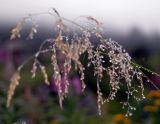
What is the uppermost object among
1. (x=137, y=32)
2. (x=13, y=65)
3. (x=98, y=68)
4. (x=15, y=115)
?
(x=98, y=68)

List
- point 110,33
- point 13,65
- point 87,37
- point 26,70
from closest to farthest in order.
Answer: point 87,37 < point 13,65 < point 26,70 < point 110,33

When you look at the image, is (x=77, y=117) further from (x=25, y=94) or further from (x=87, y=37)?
(x=87, y=37)

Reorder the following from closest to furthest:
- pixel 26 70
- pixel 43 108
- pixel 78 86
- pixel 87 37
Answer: pixel 87 37
pixel 43 108
pixel 78 86
pixel 26 70

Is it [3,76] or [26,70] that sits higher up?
[3,76]

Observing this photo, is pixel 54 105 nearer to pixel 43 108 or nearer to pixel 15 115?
pixel 43 108

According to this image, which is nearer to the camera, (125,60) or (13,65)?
(125,60)

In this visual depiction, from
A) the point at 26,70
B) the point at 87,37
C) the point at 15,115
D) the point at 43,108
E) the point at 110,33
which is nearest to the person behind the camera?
the point at 87,37

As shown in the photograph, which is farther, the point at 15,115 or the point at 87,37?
the point at 15,115

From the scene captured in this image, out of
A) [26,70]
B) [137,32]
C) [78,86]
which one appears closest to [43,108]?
[78,86]

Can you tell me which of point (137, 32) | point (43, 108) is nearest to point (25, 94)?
point (43, 108)
